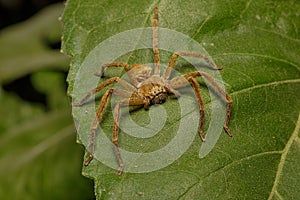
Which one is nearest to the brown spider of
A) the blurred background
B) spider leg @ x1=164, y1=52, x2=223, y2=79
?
spider leg @ x1=164, y1=52, x2=223, y2=79

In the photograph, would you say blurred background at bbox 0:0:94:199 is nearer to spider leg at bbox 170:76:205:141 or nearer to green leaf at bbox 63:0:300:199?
spider leg at bbox 170:76:205:141

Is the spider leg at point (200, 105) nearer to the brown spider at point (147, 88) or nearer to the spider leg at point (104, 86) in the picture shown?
the brown spider at point (147, 88)

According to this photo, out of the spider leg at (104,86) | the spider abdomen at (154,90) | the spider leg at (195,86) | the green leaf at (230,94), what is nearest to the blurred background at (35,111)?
the spider abdomen at (154,90)

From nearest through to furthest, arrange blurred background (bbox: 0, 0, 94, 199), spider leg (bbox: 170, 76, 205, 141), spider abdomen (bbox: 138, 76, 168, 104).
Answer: spider leg (bbox: 170, 76, 205, 141), spider abdomen (bbox: 138, 76, 168, 104), blurred background (bbox: 0, 0, 94, 199)

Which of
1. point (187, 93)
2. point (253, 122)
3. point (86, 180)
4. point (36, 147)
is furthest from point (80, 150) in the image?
point (253, 122)

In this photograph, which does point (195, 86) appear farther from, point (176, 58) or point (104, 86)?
point (104, 86)
